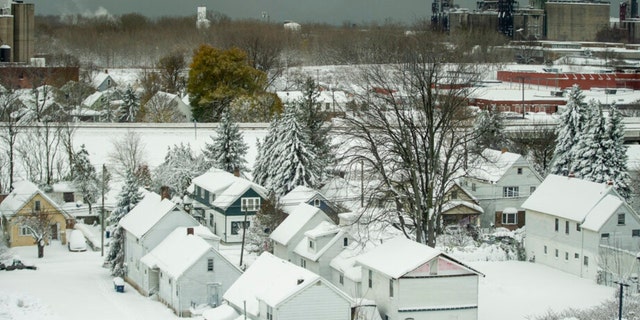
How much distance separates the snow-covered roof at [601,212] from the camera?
34344 mm

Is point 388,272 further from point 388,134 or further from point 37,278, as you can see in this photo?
point 37,278

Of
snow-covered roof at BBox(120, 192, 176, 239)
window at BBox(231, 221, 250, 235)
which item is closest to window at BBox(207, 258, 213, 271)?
snow-covered roof at BBox(120, 192, 176, 239)

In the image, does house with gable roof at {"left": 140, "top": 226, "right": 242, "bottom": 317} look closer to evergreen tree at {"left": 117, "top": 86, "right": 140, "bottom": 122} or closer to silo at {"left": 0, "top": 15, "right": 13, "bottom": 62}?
evergreen tree at {"left": 117, "top": 86, "right": 140, "bottom": 122}

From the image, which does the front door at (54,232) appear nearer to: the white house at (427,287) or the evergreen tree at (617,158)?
the white house at (427,287)

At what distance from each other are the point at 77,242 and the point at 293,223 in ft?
29.6

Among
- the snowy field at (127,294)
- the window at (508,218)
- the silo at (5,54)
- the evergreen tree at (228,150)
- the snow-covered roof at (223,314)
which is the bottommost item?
the snowy field at (127,294)

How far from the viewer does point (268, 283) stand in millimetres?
27438

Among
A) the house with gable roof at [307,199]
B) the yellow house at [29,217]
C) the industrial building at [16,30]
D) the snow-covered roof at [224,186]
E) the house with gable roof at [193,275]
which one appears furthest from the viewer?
the industrial building at [16,30]

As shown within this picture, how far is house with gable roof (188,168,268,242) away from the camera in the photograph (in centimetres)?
4119

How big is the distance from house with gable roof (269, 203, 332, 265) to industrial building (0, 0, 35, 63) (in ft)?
174

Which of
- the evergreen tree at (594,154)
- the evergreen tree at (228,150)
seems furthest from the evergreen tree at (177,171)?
the evergreen tree at (594,154)

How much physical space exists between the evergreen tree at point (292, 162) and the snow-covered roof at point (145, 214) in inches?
284

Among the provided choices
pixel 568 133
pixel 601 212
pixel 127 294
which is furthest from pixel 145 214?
pixel 568 133

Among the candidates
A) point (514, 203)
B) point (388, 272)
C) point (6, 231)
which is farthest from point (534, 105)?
point (388, 272)
